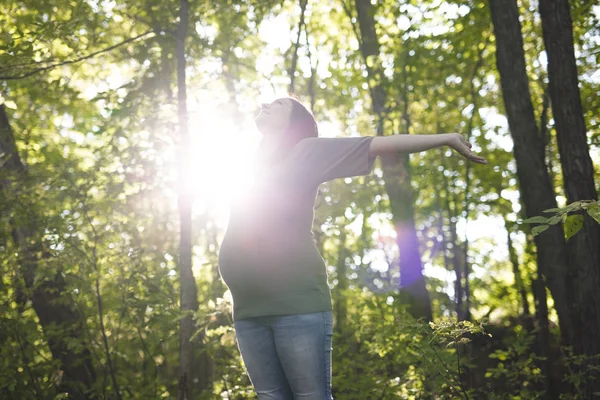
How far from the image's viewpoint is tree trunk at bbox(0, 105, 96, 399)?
18.0ft

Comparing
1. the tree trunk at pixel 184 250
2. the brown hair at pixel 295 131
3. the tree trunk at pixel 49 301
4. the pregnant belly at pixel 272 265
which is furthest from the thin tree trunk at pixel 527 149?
the tree trunk at pixel 49 301

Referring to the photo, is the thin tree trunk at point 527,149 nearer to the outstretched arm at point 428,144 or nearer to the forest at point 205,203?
the forest at point 205,203

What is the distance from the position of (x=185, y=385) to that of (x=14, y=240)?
2.61m

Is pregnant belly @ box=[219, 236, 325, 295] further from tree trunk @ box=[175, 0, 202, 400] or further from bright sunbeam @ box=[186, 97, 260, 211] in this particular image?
tree trunk @ box=[175, 0, 202, 400]

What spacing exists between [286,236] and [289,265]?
0.13 metres

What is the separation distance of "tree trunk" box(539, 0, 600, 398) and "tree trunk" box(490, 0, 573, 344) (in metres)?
0.17

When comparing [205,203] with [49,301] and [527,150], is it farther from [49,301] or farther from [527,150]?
[527,150]

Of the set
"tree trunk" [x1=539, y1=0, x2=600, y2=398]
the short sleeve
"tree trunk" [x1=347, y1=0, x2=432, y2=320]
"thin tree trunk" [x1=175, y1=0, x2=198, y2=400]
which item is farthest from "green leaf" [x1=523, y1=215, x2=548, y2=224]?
"tree trunk" [x1=347, y1=0, x2=432, y2=320]

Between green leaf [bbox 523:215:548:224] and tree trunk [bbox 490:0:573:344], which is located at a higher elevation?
tree trunk [bbox 490:0:573:344]

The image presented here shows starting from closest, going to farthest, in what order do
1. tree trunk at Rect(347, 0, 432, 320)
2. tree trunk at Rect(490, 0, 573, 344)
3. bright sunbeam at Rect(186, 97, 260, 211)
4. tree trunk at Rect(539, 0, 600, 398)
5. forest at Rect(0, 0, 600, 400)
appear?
tree trunk at Rect(539, 0, 600, 398)
forest at Rect(0, 0, 600, 400)
tree trunk at Rect(490, 0, 573, 344)
bright sunbeam at Rect(186, 97, 260, 211)
tree trunk at Rect(347, 0, 432, 320)

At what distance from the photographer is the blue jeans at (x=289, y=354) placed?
235cm

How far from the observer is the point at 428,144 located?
88.9 inches

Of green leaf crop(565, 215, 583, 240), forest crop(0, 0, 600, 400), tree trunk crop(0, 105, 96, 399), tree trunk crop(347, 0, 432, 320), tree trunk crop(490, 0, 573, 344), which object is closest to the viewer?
green leaf crop(565, 215, 583, 240)

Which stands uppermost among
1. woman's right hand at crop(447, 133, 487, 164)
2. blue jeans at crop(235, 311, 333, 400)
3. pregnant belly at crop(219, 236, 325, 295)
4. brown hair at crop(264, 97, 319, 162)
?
brown hair at crop(264, 97, 319, 162)
